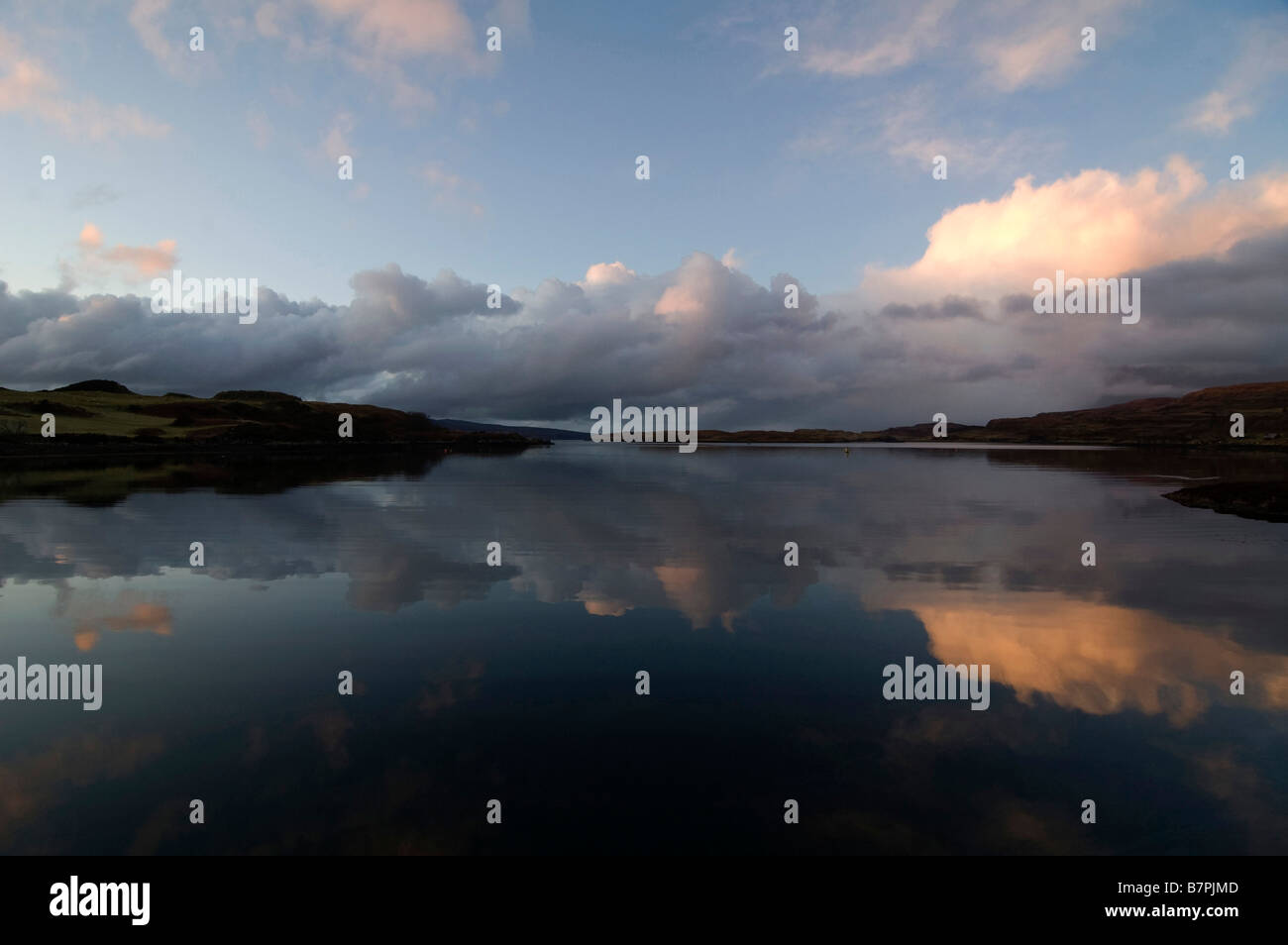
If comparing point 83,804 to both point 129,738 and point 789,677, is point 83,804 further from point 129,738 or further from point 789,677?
point 789,677

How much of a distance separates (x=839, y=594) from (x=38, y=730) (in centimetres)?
2071

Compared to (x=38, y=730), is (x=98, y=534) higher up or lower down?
higher up

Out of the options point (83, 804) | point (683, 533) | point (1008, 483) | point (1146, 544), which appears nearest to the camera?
point (83, 804)

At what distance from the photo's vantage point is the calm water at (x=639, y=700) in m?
8.97

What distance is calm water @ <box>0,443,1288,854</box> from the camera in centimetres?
897

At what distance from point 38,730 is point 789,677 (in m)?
15.0

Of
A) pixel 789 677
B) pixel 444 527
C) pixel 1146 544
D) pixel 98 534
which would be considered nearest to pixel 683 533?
pixel 444 527

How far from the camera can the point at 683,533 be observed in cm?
3481

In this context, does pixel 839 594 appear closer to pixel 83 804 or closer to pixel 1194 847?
pixel 1194 847

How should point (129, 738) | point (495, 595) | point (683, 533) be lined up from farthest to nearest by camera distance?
point (683, 533) < point (495, 595) < point (129, 738)

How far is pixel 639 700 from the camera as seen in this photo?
13070 mm
